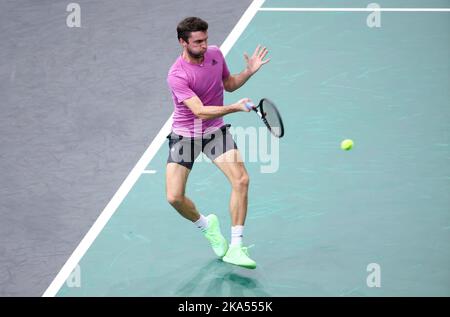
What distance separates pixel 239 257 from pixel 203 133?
123 cm

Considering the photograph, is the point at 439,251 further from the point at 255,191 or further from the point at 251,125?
the point at 251,125

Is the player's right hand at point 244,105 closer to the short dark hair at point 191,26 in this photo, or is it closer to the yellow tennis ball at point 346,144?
the short dark hair at point 191,26

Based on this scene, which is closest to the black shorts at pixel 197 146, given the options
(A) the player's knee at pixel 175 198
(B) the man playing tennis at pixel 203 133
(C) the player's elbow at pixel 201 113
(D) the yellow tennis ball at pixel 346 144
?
(B) the man playing tennis at pixel 203 133

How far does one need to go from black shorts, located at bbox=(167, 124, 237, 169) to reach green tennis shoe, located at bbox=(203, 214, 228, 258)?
62cm

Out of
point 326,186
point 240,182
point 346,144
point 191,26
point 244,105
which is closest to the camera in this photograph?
point 244,105

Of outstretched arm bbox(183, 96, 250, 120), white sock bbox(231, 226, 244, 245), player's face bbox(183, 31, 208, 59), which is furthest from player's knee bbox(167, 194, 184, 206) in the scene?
player's face bbox(183, 31, 208, 59)

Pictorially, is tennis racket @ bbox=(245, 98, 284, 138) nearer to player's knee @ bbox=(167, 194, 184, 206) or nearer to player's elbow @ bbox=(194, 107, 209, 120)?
player's elbow @ bbox=(194, 107, 209, 120)

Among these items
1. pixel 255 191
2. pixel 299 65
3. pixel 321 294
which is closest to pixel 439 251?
pixel 321 294

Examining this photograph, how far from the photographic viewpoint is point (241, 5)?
1364 cm

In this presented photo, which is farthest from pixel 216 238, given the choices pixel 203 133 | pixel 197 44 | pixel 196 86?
pixel 197 44

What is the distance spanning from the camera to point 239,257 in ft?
31.1

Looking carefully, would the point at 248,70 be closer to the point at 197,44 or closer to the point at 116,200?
the point at 197,44

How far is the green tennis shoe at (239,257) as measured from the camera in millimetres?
9453

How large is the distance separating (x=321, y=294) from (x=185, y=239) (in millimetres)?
1641
